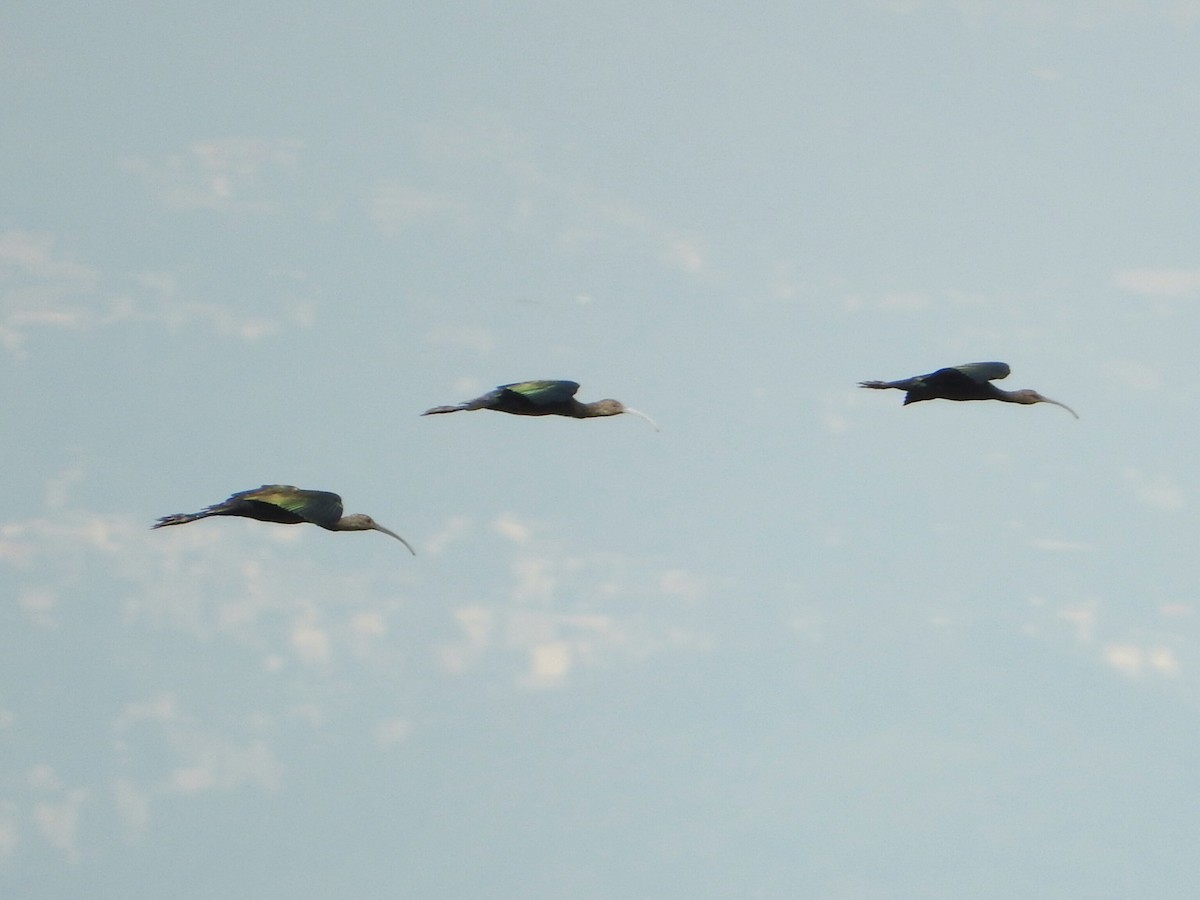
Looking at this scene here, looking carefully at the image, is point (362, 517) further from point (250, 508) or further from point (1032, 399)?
point (1032, 399)

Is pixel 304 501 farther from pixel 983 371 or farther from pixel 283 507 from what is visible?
pixel 983 371

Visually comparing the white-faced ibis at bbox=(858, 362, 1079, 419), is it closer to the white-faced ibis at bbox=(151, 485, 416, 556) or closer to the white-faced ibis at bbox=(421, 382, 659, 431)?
the white-faced ibis at bbox=(421, 382, 659, 431)

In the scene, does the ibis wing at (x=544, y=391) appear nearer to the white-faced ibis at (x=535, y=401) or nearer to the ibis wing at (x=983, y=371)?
the white-faced ibis at (x=535, y=401)

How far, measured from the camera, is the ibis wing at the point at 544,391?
55281mm

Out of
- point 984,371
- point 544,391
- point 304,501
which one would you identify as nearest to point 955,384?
point 984,371

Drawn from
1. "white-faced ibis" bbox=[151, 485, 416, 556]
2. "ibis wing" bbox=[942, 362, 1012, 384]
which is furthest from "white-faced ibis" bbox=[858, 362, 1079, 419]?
"white-faced ibis" bbox=[151, 485, 416, 556]

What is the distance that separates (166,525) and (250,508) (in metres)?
2.34

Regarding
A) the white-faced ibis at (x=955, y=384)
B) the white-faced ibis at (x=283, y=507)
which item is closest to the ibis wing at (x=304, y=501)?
the white-faced ibis at (x=283, y=507)

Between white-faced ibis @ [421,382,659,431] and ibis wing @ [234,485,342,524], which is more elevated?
white-faced ibis @ [421,382,659,431]

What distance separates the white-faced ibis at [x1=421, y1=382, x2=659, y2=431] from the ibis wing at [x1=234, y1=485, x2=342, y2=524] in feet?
12.9

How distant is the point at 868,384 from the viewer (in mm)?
57469

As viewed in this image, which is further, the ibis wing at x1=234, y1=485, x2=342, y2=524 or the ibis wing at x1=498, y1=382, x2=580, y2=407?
the ibis wing at x1=498, y1=382, x2=580, y2=407

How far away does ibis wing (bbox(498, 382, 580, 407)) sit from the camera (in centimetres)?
5528

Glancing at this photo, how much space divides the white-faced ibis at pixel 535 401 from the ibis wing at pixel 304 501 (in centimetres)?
393
